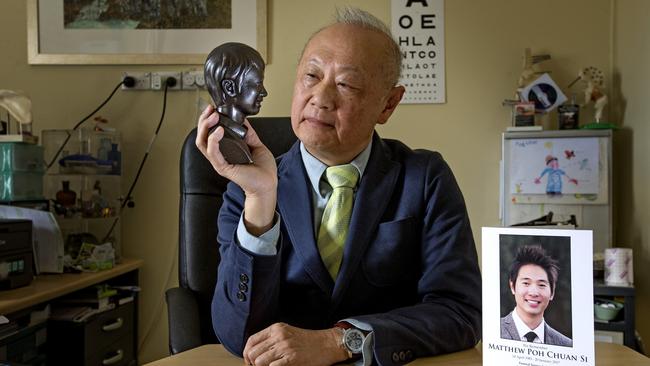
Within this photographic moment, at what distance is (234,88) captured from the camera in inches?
31.2

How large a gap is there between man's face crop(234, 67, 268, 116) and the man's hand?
33cm

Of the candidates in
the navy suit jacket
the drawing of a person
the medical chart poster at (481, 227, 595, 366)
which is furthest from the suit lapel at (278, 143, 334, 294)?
the drawing of a person

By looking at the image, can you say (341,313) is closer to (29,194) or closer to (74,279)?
(74,279)

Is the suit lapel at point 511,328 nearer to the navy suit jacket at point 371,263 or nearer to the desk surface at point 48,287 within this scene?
the navy suit jacket at point 371,263

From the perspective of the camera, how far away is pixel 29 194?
1879mm

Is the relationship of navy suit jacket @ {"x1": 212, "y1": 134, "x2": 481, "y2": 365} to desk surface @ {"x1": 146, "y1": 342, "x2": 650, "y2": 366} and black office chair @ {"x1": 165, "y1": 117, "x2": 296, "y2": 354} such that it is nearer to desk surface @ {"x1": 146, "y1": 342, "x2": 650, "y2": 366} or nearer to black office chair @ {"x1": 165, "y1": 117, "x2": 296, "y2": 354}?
desk surface @ {"x1": 146, "y1": 342, "x2": 650, "y2": 366}

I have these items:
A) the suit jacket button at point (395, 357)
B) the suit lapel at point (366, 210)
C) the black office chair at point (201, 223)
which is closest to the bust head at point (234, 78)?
the suit lapel at point (366, 210)

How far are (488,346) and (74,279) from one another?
146 centimetres

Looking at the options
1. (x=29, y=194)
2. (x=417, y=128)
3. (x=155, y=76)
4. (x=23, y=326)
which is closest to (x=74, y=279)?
(x=23, y=326)

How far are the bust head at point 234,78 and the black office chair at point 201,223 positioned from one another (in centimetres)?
57

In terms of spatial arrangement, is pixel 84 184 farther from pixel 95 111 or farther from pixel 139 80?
pixel 139 80

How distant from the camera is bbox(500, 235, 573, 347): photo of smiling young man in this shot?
0.62m

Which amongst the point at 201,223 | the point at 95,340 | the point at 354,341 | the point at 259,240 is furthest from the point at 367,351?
the point at 95,340

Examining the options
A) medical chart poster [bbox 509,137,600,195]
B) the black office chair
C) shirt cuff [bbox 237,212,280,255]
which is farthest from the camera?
medical chart poster [bbox 509,137,600,195]
